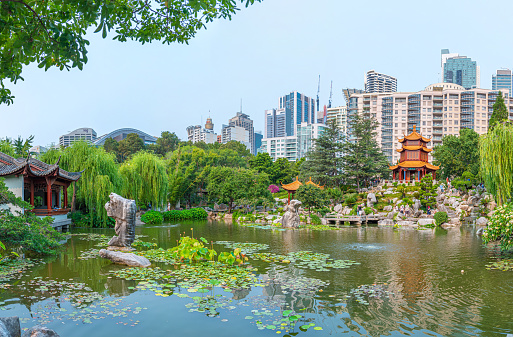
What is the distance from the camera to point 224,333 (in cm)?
495

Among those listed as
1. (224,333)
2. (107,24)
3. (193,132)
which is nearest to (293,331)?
(224,333)

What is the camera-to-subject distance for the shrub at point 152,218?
21675 millimetres

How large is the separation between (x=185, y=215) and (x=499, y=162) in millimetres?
18883

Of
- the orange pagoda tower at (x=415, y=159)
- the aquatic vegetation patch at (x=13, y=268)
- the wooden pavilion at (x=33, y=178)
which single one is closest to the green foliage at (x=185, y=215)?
the wooden pavilion at (x=33, y=178)

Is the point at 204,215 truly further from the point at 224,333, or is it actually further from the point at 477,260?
the point at 224,333

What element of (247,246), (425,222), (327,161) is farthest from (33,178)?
(327,161)

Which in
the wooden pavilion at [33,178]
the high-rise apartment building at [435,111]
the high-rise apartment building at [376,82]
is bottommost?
the wooden pavilion at [33,178]

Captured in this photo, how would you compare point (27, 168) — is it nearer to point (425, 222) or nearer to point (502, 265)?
point (502, 265)

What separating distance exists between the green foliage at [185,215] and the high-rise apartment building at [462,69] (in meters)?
117

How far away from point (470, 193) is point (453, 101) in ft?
118

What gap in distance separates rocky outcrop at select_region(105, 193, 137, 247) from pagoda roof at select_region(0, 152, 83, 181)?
5230 millimetres

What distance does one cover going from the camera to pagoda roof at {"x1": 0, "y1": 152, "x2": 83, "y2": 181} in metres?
13.9

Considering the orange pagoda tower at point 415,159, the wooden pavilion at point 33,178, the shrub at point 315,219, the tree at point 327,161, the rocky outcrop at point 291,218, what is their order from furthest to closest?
the tree at point 327,161 < the orange pagoda tower at point 415,159 < the shrub at point 315,219 < the rocky outcrop at point 291,218 < the wooden pavilion at point 33,178

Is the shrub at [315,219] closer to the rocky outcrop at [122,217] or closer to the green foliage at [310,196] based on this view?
the green foliage at [310,196]
